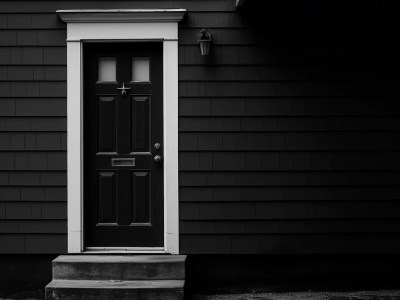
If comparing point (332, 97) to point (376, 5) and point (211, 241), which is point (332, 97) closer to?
point (376, 5)

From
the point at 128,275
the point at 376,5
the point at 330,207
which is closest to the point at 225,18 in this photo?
the point at 376,5

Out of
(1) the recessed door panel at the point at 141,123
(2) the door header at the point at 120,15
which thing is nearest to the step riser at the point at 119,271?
(1) the recessed door panel at the point at 141,123

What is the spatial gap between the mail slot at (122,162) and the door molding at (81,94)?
13.6 inches

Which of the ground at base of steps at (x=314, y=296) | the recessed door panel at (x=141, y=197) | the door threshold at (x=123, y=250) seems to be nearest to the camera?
the ground at base of steps at (x=314, y=296)

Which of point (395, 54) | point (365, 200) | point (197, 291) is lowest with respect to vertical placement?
point (197, 291)

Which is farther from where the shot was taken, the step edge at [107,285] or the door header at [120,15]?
the door header at [120,15]

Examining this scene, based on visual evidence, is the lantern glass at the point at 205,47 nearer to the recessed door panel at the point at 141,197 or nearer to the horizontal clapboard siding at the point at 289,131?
the horizontal clapboard siding at the point at 289,131

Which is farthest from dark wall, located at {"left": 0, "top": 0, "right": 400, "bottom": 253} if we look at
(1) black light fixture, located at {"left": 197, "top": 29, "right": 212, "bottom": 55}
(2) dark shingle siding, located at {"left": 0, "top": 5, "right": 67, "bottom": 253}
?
(1) black light fixture, located at {"left": 197, "top": 29, "right": 212, "bottom": 55}

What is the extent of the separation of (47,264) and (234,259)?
197 centimetres

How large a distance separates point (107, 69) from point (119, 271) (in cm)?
212

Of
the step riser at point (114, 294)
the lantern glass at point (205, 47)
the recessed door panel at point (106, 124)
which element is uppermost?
the lantern glass at point (205, 47)

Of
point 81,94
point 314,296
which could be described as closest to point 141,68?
point 81,94

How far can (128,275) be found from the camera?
6.00m

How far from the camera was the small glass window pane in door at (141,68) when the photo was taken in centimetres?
650
